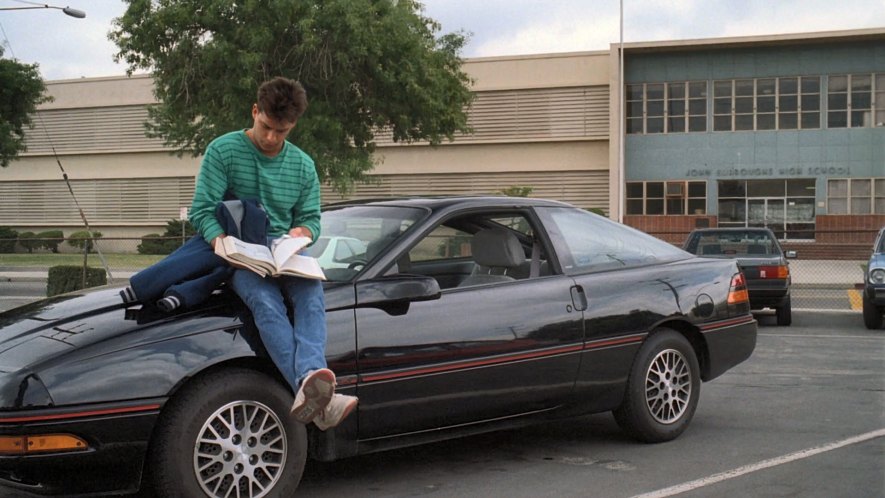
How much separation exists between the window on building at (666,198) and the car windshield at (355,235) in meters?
38.4

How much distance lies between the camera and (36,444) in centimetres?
372

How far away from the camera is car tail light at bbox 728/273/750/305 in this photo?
6354 mm

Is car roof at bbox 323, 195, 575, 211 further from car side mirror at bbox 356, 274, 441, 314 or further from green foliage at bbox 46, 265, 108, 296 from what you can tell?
green foliage at bbox 46, 265, 108, 296

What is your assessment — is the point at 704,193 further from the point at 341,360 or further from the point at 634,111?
the point at 341,360

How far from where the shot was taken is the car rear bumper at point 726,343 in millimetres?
6152

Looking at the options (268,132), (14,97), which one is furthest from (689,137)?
(268,132)

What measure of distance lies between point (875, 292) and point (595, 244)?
8.11 m

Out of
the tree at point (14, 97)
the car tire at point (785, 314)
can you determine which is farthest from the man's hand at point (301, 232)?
the tree at point (14, 97)

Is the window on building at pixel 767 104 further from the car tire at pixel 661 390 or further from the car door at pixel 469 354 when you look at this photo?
the car door at pixel 469 354

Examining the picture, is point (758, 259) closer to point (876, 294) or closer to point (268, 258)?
point (876, 294)

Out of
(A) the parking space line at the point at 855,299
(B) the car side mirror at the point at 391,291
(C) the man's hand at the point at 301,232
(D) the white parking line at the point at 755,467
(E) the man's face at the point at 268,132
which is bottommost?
(A) the parking space line at the point at 855,299

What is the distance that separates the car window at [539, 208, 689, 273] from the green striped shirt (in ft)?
5.39

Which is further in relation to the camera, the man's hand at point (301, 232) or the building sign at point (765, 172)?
the building sign at point (765, 172)

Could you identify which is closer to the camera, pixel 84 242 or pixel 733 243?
pixel 733 243
